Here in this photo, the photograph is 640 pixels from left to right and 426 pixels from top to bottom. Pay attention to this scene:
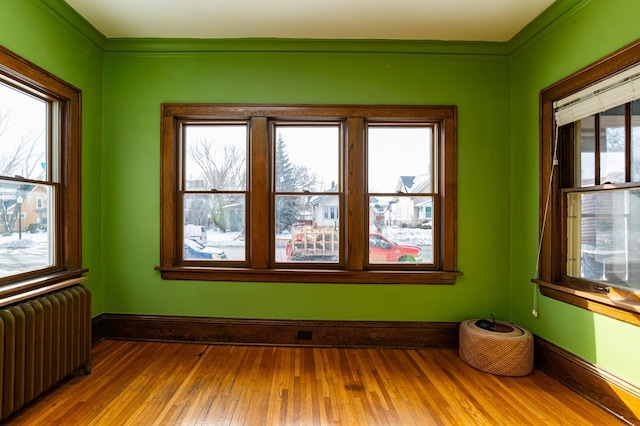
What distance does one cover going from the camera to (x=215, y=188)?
3.15 m

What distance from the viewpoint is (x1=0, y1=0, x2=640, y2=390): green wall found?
9.86 ft

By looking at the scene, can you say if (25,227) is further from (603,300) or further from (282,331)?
(603,300)

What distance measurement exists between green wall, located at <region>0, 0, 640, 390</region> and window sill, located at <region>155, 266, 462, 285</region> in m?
0.07

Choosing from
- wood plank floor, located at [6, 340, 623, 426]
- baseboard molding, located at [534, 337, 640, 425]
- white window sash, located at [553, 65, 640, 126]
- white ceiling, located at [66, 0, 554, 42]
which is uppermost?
white ceiling, located at [66, 0, 554, 42]

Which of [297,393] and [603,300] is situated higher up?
[603,300]

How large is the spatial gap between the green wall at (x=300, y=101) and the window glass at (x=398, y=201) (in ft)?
0.96

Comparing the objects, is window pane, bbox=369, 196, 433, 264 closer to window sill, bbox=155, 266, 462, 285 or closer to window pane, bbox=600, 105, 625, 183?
window sill, bbox=155, 266, 462, 285

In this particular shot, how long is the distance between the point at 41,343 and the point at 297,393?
5.57 ft

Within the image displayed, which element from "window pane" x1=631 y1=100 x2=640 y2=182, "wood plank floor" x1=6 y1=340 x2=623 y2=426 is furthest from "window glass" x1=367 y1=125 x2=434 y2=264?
"window pane" x1=631 y1=100 x2=640 y2=182

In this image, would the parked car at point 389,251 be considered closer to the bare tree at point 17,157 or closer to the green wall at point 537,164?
the green wall at point 537,164

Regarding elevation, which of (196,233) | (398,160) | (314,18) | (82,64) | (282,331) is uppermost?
(314,18)

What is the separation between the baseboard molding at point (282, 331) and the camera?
303 centimetres

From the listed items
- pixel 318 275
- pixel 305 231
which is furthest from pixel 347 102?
pixel 318 275

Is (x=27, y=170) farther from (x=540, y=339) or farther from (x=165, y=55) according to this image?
(x=540, y=339)
